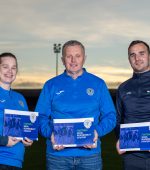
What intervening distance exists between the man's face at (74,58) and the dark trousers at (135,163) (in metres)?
1.05

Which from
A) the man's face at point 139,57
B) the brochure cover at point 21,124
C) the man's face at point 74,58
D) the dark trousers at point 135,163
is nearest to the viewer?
the brochure cover at point 21,124

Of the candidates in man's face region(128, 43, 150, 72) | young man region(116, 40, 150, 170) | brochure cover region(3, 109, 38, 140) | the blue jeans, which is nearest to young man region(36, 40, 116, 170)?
the blue jeans

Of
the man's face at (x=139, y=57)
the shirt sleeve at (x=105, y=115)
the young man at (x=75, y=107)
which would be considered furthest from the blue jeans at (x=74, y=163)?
the man's face at (x=139, y=57)

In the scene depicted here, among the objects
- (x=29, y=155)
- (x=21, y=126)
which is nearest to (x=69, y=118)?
(x=21, y=126)

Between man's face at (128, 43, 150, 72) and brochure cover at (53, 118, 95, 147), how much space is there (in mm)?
784

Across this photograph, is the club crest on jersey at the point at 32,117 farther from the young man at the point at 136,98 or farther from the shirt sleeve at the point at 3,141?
the young man at the point at 136,98

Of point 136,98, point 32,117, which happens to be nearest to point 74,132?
point 32,117

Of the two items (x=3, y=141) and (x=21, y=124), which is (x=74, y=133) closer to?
(x=21, y=124)

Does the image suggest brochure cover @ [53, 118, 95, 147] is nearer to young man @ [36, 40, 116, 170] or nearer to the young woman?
young man @ [36, 40, 116, 170]

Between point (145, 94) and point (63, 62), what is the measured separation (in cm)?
91

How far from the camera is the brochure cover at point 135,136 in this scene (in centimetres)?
425

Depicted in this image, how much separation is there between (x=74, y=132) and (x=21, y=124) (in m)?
0.53

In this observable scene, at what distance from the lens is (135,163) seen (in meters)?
4.34

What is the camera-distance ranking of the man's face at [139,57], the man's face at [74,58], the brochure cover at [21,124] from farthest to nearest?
the man's face at [139,57]
the man's face at [74,58]
the brochure cover at [21,124]
